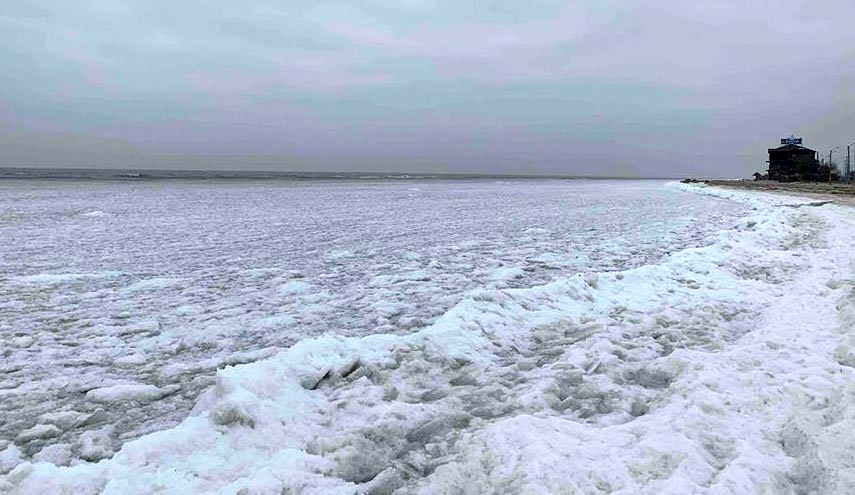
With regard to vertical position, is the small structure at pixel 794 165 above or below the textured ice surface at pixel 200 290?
above

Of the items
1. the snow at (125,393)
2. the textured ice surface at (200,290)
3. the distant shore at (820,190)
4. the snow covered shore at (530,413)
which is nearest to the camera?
the snow covered shore at (530,413)

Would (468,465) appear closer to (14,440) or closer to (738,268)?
(14,440)

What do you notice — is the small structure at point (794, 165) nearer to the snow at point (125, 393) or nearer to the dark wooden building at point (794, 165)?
the dark wooden building at point (794, 165)

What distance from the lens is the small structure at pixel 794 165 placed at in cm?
7606

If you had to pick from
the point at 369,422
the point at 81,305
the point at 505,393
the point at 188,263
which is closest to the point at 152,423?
the point at 369,422

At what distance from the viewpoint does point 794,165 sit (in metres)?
79.4

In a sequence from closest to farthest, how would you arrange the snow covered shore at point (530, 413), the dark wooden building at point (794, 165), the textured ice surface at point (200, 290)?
the snow covered shore at point (530, 413) → the textured ice surface at point (200, 290) → the dark wooden building at point (794, 165)

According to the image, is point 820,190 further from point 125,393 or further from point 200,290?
point 125,393

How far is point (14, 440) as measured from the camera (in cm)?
336

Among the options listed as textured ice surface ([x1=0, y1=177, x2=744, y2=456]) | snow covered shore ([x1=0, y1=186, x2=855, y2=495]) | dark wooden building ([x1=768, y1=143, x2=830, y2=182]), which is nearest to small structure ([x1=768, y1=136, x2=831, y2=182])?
dark wooden building ([x1=768, y1=143, x2=830, y2=182])

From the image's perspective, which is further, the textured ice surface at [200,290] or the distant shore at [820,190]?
the distant shore at [820,190]

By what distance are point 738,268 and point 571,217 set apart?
1251cm

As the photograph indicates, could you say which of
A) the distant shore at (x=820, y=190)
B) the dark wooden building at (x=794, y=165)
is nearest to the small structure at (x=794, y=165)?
the dark wooden building at (x=794, y=165)

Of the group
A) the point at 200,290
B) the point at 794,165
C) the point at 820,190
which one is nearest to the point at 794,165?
the point at 794,165
